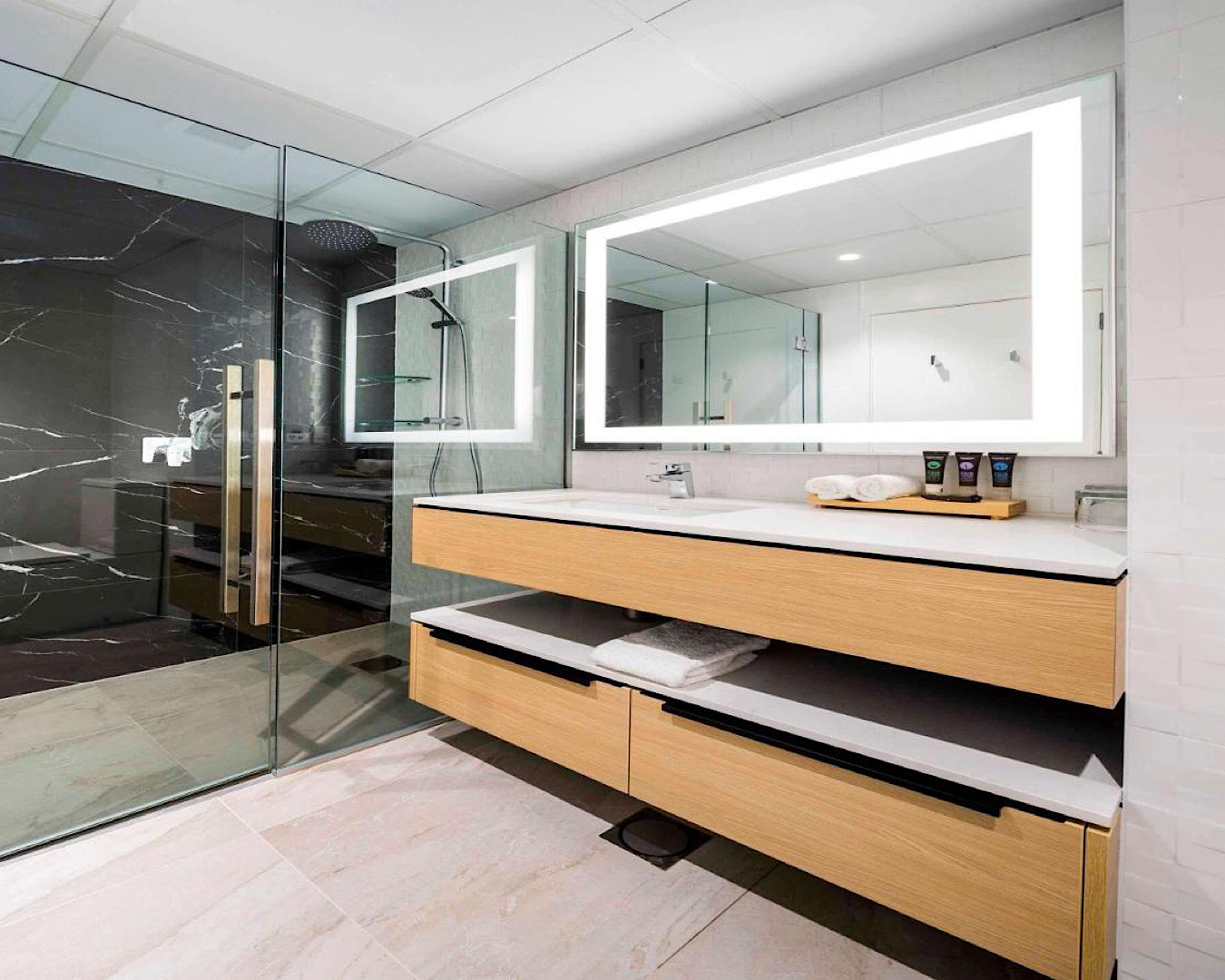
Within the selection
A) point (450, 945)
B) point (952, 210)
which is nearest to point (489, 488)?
point (450, 945)

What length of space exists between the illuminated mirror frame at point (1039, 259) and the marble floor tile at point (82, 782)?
6.67ft

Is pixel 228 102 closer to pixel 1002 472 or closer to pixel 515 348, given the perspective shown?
pixel 515 348

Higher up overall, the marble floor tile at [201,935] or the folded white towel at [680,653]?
the folded white towel at [680,653]

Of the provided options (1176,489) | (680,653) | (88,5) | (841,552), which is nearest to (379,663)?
(680,653)

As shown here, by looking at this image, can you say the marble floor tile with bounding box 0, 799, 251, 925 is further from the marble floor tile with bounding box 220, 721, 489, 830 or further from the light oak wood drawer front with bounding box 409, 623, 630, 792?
the light oak wood drawer front with bounding box 409, 623, 630, 792

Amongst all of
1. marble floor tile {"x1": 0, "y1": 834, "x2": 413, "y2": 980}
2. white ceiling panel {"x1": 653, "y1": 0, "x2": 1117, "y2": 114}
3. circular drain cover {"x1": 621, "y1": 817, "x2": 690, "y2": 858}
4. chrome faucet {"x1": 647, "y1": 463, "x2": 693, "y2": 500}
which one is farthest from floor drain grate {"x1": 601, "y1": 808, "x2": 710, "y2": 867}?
white ceiling panel {"x1": 653, "y1": 0, "x2": 1117, "y2": 114}

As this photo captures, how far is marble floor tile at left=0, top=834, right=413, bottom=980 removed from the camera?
1408 mm

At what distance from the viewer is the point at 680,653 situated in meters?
1.76

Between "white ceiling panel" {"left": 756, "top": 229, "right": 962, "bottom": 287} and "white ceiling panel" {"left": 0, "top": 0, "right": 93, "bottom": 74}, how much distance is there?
6.47 feet

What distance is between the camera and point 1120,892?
1.21 m

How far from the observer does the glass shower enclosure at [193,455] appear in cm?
198

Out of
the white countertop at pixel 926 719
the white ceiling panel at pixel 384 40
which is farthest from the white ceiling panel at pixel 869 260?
the white countertop at pixel 926 719

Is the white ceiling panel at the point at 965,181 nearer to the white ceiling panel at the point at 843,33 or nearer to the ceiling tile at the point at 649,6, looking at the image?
the white ceiling panel at the point at 843,33

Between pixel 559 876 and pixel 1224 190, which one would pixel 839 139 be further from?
pixel 559 876
